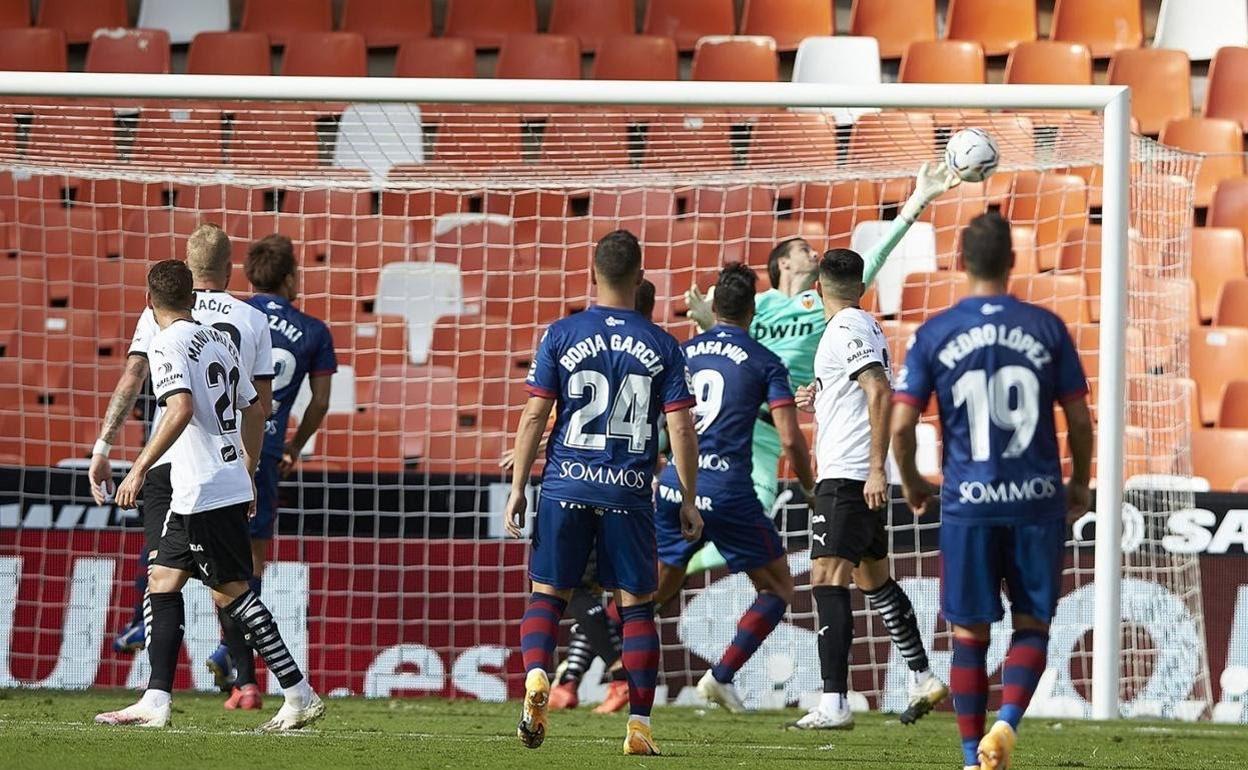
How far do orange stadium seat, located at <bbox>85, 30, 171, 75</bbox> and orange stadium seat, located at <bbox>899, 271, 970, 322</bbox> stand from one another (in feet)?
18.8

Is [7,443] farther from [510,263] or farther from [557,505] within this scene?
[557,505]

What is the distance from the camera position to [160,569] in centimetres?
620

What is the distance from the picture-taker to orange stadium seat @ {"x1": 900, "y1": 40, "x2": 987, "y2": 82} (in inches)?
484

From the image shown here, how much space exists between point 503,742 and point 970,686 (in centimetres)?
190

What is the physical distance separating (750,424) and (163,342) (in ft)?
8.04

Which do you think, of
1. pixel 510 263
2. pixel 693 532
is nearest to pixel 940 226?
pixel 510 263

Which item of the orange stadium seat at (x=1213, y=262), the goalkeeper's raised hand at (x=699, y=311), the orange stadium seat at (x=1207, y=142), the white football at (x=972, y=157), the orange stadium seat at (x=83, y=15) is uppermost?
the orange stadium seat at (x=83, y=15)

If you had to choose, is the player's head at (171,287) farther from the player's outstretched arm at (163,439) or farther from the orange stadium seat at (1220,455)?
the orange stadium seat at (1220,455)

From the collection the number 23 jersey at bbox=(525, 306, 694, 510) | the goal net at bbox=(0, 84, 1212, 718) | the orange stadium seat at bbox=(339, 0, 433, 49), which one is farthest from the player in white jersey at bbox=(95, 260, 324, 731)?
the orange stadium seat at bbox=(339, 0, 433, 49)

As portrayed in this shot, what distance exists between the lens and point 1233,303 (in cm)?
1084

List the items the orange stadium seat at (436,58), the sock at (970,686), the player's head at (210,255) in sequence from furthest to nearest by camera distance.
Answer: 1. the orange stadium seat at (436,58)
2. the player's head at (210,255)
3. the sock at (970,686)

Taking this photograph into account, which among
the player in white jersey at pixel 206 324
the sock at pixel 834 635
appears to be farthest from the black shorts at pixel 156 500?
the sock at pixel 834 635

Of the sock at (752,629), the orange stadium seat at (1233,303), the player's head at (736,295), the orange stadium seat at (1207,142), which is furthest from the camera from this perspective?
the orange stadium seat at (1207,142)

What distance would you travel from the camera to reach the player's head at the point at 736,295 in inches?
277
